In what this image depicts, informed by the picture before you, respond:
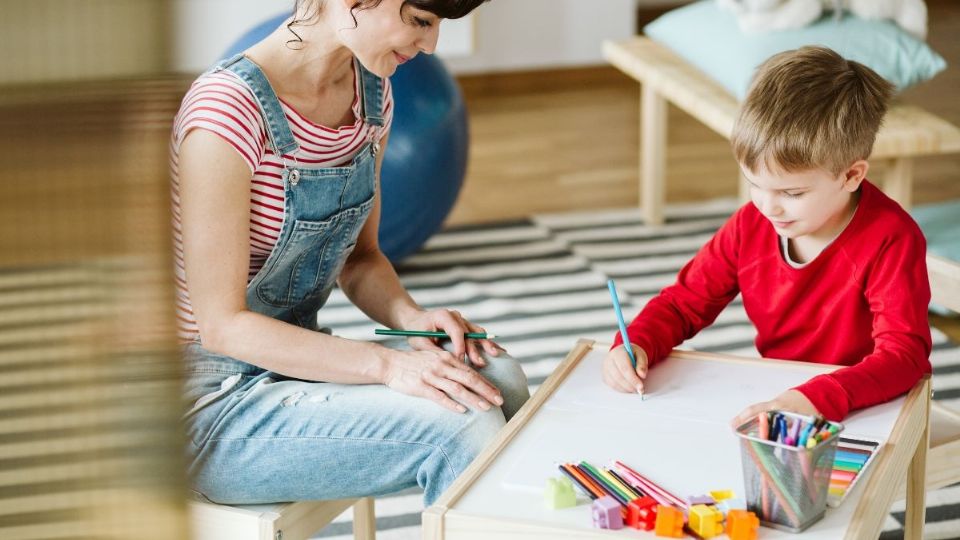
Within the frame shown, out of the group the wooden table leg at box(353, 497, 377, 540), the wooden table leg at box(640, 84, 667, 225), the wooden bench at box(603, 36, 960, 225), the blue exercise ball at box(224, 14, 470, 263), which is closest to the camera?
the wooden table leg at box(353, 497, 377, 540)

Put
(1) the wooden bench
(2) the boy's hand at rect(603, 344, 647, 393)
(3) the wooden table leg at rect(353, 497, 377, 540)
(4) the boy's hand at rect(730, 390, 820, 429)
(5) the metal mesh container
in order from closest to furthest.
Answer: (5) the metal mesh container, (4) the boy's hand at rect(730, 390, 820, 429), (2) the boy's hand at rect(603, 344, 647, 393), (3) the wooden table leg at rect(353, 497, 377, 540), (1) the wooden bench

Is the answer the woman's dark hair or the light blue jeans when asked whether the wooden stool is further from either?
the woman's dark hair

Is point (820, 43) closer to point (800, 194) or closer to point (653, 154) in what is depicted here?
point (653, 154)

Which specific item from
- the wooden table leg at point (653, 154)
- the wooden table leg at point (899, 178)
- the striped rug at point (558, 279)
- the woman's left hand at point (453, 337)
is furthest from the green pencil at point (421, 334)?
the wooden table leg at point (653, 154)

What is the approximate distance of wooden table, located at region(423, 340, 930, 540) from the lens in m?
0.90

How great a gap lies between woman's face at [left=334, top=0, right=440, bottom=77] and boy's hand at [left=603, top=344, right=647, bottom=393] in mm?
370

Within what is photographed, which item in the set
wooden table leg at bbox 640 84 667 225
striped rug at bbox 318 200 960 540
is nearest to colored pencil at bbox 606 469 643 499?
striped rug at bbox 318 200 960 540

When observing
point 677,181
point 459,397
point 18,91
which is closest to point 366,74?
point 459,397

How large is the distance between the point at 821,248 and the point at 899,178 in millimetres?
1280

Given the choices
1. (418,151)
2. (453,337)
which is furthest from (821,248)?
(418,151)

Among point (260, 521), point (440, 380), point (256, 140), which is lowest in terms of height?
point (260, 521)

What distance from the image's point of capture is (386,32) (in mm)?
1144

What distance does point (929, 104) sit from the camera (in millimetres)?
3521

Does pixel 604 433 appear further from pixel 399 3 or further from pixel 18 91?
pixel 18 91
